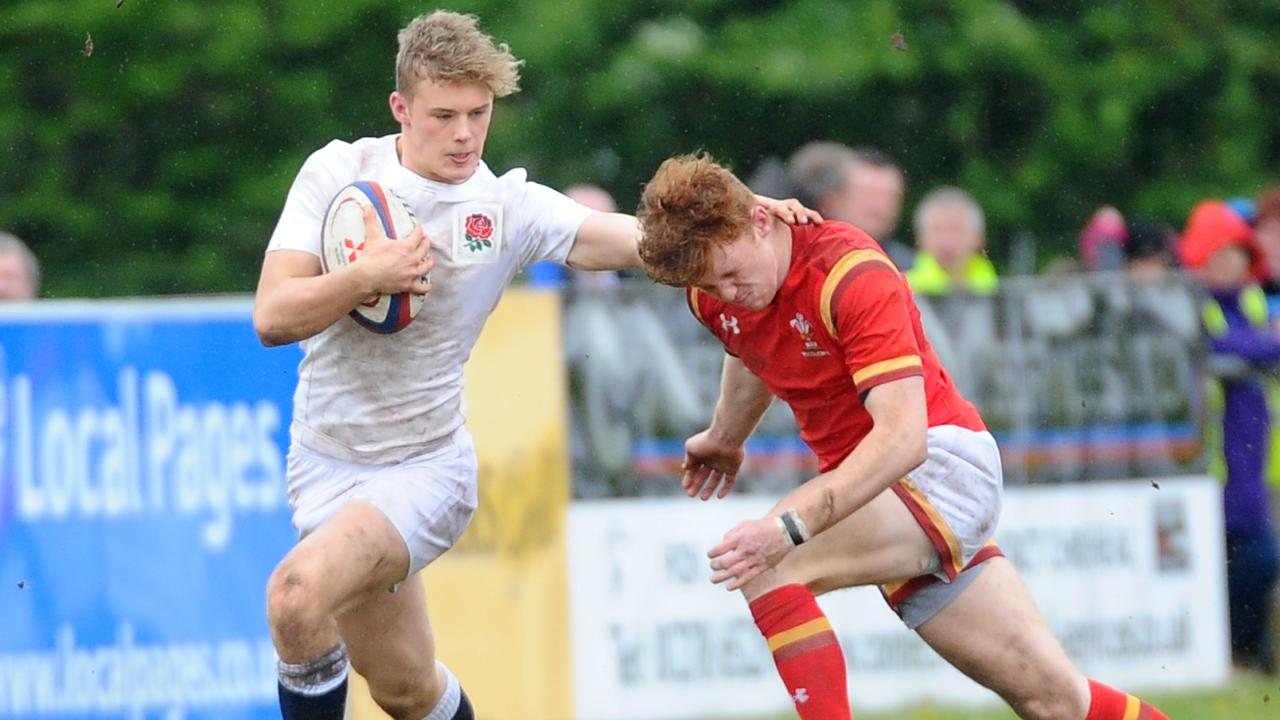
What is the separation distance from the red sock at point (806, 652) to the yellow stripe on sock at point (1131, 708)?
97 centimetres

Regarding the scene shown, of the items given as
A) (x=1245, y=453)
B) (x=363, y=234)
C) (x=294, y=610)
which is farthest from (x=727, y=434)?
(x=1245, y=453)

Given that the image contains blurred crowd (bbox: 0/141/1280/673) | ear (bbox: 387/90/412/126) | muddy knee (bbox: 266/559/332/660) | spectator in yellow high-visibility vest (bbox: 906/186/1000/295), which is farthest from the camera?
spectator in yellow high-visibility vest (bbox: 906/186/1000/295)

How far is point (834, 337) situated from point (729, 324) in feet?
1.30

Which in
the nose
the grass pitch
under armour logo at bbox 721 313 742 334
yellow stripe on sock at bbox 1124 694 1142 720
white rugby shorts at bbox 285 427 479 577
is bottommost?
the grass pitch

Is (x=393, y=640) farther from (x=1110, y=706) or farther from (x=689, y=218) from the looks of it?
(x=1110, y=706)

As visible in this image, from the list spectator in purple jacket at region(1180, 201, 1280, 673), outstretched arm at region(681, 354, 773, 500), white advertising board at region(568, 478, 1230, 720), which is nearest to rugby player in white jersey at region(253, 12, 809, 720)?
outstretched arm at region(681, 354, 773, 500)

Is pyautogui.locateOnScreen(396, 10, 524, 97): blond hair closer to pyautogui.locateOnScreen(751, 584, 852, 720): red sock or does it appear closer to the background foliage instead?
pyautogui.locateOnScreen(751, 584, 852, 720): red sock

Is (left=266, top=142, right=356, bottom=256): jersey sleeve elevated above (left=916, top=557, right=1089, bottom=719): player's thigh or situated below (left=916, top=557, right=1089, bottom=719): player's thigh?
above

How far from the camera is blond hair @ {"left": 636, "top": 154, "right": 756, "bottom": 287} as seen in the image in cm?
559

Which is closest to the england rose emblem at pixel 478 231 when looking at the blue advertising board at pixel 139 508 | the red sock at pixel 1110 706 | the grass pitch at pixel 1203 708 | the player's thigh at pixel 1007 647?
the player's thigh at pixel 1007 647

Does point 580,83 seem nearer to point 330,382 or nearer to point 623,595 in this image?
point 623,595

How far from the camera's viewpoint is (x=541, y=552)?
8852 mm

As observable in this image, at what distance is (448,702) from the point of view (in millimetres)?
6875

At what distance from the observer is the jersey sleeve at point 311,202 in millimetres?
6051
